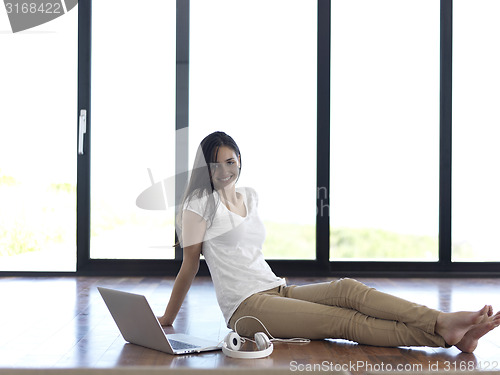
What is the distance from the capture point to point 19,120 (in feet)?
15.3

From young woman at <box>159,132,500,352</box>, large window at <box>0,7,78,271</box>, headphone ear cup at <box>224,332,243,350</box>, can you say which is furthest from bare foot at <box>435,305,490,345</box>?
large window at <box>0,7,78,271</box>

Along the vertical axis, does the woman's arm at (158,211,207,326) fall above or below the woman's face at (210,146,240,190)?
below

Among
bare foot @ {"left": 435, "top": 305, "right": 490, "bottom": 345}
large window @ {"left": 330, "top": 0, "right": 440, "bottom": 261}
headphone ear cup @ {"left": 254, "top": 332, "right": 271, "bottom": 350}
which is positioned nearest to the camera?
bare foot @ {"left": 435, "top": 305, "right": 490, "bottom": 345}

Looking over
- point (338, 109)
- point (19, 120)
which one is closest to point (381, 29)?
point (338, 109)

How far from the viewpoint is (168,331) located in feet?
9.05

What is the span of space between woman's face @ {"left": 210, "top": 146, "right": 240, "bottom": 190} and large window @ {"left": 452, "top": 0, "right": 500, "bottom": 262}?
8.68ft

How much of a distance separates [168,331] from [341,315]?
0.79 metres

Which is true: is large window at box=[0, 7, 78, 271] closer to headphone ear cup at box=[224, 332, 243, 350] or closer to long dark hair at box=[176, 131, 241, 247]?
long dark hair at box=[176, 131, 241, 247]

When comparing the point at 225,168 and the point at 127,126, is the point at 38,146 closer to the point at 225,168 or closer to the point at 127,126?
the point at 127,126

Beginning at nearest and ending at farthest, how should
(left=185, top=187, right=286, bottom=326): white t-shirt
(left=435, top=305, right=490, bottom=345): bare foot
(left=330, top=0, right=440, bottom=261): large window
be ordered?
(left=435, top=305, right=490, bottom=345): bare foot
(left=185, top=187, right=286, bottom=326): white t-shirt
(left=330, top=0, right=440, bottom=261): large window

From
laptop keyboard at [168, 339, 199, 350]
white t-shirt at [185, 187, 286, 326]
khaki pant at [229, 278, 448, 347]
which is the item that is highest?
white t-shirt at [185, 187, 286, 326]

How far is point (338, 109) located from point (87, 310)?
243 centimetres

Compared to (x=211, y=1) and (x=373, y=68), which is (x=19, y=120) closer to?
(x=211, y=1)

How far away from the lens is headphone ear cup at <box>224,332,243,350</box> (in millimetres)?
2330
